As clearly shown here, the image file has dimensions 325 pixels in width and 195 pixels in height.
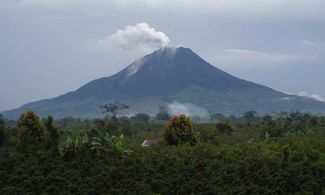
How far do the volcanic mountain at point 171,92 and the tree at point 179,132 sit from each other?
12177 cm

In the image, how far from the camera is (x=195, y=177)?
12.9 m

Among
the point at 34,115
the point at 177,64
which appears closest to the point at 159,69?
the point at 177,64

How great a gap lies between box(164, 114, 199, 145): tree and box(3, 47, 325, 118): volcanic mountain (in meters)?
122

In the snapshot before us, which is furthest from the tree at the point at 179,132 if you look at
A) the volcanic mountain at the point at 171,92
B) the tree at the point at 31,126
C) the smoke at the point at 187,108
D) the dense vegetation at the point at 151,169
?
the smoke at the point at 187,108

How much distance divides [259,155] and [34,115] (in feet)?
24.0

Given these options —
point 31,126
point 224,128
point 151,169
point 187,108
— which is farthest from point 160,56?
point 151,169

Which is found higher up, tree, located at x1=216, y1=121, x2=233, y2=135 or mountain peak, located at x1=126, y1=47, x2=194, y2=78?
mountain peak, located at x1=126, y1=47, x2=194, y2=78

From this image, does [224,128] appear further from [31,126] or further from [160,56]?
[160,56]

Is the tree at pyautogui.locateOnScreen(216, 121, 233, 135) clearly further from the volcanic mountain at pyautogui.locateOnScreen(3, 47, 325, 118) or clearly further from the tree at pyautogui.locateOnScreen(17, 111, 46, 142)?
the volcanic mountain at pyautogui.locateOnScreen(3, 47, 325, 118)

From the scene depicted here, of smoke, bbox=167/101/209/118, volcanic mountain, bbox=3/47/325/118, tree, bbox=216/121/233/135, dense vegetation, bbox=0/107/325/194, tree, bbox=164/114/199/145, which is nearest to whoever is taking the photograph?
dense vegetation, bbox=0/107/325/194

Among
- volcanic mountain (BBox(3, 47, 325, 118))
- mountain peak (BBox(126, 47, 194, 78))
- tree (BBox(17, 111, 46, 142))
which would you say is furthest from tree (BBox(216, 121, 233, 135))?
mountain peak (BBox(126, 47, 194, 78))

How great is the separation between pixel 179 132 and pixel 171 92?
14733cm

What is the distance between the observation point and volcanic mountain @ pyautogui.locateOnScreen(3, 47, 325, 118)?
153 m

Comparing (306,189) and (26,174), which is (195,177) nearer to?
(306,189)
